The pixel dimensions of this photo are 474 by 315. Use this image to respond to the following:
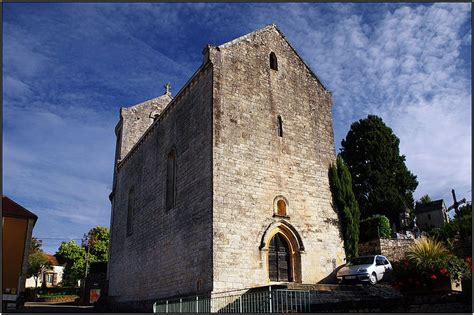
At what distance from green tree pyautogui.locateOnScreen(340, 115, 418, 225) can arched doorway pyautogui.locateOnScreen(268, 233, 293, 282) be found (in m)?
19.4

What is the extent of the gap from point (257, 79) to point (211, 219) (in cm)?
690

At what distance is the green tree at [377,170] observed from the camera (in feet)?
111

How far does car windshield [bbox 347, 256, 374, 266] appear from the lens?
54.0ft

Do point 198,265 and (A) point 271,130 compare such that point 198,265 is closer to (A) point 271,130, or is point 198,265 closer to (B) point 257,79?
(A) point 271,130

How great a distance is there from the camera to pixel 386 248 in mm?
20703

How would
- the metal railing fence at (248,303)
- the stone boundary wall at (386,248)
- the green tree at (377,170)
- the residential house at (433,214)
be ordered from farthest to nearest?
the residential house at (433,214) → the green tree at (377,170) → the stone boundary wall at (386,248) → the metal railing fence at (248,303)

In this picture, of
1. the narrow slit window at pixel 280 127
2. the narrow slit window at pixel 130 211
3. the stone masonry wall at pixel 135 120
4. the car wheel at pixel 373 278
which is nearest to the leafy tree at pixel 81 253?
the stone masonry wall at pixel 135 120

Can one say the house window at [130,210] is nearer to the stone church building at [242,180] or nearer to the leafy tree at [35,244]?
the stone church building at [242,180]

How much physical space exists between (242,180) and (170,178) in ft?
17.5

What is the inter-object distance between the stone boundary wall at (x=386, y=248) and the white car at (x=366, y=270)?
374 cm

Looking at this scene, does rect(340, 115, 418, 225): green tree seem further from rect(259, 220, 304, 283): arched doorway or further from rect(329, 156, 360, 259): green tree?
rect(259, 220, 304, 283): arched doorway

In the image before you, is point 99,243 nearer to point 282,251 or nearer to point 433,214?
point 433,214

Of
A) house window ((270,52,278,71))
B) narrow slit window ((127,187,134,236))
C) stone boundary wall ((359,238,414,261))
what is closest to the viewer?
house window ((270,52,278,71))

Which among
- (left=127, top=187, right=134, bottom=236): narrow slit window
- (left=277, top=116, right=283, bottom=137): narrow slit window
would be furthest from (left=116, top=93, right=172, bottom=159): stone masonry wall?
(left=277, top=116, right=283, bottom=137): narrow slit window
